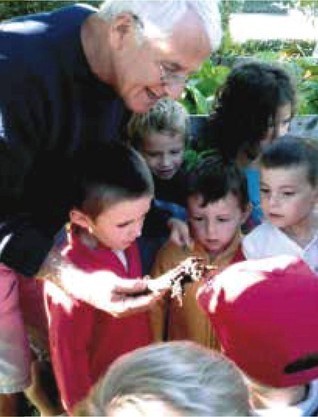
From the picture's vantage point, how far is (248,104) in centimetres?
310

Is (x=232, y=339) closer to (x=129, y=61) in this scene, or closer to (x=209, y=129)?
(x=129, y=61)

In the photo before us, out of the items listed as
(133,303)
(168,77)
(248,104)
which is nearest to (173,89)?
(168,77)

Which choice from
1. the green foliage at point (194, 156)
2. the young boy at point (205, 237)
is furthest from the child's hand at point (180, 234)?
the green foliage at point (194, 156)

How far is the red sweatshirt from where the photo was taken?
2414mm

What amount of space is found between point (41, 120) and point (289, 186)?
0.89m

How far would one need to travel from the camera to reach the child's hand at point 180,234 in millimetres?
2641

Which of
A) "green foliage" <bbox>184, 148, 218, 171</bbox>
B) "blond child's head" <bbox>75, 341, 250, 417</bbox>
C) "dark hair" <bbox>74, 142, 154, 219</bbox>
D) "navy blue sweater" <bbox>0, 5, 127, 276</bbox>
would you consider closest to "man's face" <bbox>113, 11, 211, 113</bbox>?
"navy blue sweater" <bbox>0, 5, 127, 276</bbox>

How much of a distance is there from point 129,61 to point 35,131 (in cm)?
31

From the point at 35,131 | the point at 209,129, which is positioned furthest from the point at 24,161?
the point at 209,129

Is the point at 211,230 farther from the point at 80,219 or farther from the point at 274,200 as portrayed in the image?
the point at 80,219

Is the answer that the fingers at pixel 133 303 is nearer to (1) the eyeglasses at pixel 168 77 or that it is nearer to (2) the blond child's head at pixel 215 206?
(1) the eyeglasses at pixel 168 77

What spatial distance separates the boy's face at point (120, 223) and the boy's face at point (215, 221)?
37 cm

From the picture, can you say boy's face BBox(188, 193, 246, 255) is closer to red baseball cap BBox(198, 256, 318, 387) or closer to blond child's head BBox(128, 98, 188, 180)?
blond child's head BBox(128, 98, 188, 180)

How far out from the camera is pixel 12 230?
228cm
